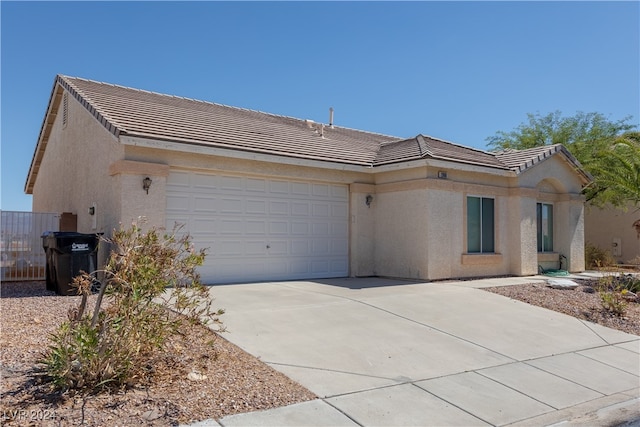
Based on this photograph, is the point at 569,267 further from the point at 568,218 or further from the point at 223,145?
the point at 223,145

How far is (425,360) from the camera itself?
22.8 feet

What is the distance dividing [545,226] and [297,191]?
9.00 metres

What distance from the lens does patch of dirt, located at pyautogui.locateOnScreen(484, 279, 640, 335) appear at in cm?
1005

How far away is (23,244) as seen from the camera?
13.7 m

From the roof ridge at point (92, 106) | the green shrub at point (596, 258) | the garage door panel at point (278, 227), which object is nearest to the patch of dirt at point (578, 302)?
the garage door panel at point (278, 227)

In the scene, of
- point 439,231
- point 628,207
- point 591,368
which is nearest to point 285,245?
point 439,231

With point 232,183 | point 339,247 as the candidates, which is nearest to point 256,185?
point 232,183

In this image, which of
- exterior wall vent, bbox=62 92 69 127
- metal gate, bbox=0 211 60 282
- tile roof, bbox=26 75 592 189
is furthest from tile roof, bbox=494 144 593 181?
exterior wall vent, bbox=62 92 69 127

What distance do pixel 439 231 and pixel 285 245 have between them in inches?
160

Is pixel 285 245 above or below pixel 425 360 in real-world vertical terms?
above

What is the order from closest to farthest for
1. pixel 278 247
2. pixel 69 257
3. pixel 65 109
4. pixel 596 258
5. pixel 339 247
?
1. pixel 69 257
2. pixel 278 247
3. pixel 339 247
4. pixel 65 109
5. pixel 596 258

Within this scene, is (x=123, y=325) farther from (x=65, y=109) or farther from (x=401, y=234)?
(x=65, y=109)

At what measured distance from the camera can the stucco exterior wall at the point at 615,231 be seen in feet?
76.8

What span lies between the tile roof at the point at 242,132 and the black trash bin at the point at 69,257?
2.28 metres
